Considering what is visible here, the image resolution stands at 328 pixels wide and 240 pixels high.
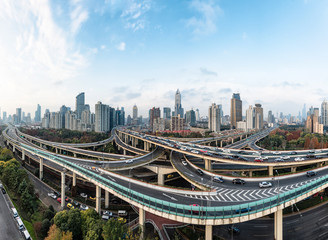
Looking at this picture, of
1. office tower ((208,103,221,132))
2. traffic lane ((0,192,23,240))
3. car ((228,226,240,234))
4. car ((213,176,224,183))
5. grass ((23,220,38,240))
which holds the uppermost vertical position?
office tower ((208,103,221,132))

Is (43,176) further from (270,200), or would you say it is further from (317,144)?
(317,144)

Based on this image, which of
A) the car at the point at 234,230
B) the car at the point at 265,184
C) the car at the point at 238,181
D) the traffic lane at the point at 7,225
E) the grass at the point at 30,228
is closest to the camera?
the car at the point at 234,230

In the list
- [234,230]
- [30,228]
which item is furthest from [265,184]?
[30,228]

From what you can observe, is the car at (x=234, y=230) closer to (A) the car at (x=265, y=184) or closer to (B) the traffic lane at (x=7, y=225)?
(A) the car at (x=265, y=184)

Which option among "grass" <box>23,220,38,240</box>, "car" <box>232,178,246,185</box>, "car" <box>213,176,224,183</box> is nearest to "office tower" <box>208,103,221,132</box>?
"car" <box>213,176,224,183</box>

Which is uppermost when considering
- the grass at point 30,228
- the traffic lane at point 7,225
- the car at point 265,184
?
the car at point 265,184

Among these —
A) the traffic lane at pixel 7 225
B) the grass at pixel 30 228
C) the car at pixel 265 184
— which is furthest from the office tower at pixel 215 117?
the traffic lane at pixel 7 225

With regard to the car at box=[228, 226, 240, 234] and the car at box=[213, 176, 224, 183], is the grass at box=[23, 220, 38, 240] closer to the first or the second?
the car at box=[228, 226, 240, 234]

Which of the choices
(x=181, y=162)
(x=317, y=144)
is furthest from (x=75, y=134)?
(x=317, y=144)
